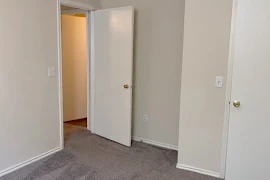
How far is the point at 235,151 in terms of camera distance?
251 cm

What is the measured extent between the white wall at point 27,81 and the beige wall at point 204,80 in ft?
5.62

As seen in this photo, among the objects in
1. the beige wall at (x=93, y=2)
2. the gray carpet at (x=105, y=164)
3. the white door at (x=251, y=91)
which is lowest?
the gray carpet at (x=105, y=164)

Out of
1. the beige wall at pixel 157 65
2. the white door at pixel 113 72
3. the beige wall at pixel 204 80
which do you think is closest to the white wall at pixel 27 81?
the white door at pixel 113 72

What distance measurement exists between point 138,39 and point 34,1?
4.87 feet

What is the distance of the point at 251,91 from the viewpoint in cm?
237

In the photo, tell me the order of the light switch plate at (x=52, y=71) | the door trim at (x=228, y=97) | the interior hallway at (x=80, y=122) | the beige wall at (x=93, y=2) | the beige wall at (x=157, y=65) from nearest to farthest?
the door trim at (x=228, y=97) < the light switch plate at (x=52, y=71) < the beige wall at (x=157, y=65) < the beige wall at (x=93, y=2) < the interior hallway at (x=80, y=122)

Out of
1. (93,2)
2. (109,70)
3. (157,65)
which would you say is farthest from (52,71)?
(157,65)

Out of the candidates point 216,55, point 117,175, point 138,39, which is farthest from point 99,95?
point 216,55

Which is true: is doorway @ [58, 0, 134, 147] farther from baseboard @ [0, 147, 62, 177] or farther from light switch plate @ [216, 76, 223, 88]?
light switch plate @ [216, 76, 223, 88]

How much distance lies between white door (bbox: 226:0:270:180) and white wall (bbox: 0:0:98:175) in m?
2.23

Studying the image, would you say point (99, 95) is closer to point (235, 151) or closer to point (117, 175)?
point (117, 175)

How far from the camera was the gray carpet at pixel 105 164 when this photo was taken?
105 inches

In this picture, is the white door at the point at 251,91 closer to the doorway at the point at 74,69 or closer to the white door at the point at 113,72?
the white door at the point at 113,72

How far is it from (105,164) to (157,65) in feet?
5.04
